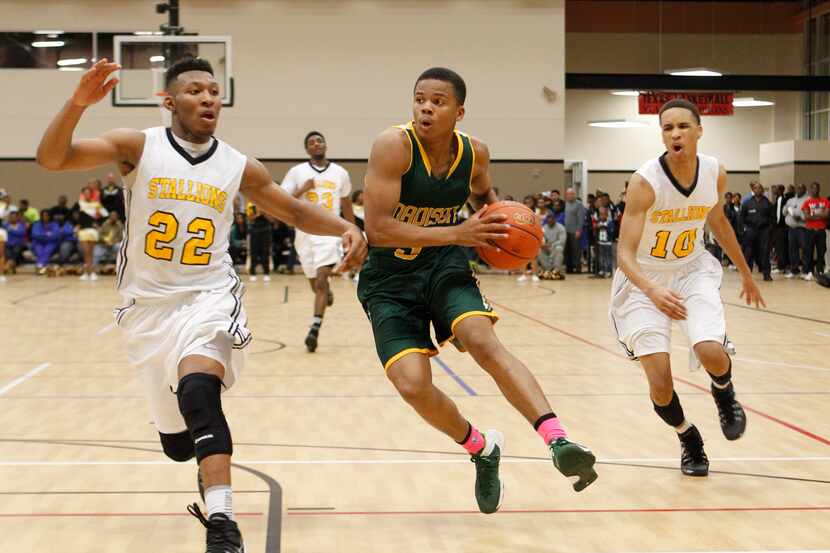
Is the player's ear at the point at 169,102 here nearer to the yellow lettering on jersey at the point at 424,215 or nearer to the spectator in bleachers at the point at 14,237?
the yellow lettering on jersey at the point at 424,215

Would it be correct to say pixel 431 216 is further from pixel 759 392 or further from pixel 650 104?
pixel 650 104

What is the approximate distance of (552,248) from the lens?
2186cm

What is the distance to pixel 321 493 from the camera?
4.98 metres

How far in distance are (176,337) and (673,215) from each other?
2705mm

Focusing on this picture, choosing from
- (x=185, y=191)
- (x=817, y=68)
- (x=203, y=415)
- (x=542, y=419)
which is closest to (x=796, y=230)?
(x=817, y=68)

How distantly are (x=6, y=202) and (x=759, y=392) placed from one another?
17.4m

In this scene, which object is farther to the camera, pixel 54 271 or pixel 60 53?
pixel 60 53

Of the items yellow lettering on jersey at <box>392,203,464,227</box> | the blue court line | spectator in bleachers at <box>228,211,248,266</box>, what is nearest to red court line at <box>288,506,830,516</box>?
yellow lettering on jersey at <box>392,203,464,227</box>

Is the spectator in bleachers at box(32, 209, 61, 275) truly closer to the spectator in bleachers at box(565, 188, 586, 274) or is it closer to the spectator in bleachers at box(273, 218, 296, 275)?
the spectator in bleachers at box(273, 218, 296, 275)

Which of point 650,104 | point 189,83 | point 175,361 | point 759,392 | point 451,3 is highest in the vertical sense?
point 451,3

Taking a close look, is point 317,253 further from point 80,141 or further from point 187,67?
point 80,141

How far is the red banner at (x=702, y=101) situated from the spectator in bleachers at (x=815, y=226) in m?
7.84

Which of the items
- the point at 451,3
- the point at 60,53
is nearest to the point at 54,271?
the point at 60,53

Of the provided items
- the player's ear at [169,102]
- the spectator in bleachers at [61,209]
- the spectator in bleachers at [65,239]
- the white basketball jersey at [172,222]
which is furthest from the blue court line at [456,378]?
the spectator in bleachers at [61,209]
